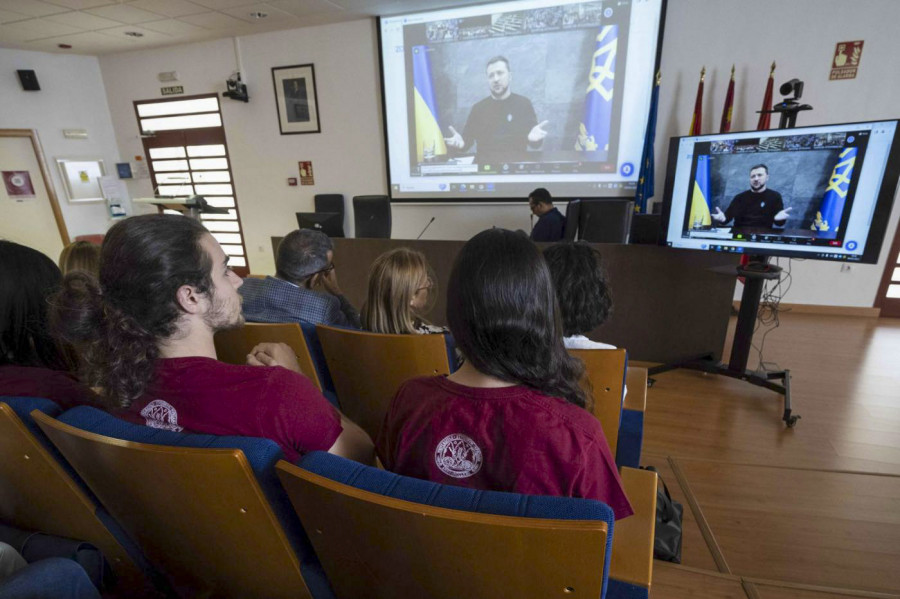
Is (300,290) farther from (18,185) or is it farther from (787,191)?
(18,185)

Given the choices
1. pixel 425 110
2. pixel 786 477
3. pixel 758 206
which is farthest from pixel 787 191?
pixel 425 110

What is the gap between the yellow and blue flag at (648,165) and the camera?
3758 mm

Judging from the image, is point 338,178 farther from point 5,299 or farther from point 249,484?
point 249,484

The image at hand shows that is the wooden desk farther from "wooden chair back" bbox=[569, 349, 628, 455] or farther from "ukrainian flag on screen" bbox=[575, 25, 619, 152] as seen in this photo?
"ukrainian flag on screen" bbox=[575, 25, 619, 152]

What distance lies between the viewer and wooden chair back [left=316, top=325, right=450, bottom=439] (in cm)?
130

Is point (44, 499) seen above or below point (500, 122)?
below

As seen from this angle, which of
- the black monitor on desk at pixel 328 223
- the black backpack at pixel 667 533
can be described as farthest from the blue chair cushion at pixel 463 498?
the black monitor on desk at pixel 328 223

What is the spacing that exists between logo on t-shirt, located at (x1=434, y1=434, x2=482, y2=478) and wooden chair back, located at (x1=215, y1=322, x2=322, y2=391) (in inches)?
34.3

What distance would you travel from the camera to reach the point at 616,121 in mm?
3977

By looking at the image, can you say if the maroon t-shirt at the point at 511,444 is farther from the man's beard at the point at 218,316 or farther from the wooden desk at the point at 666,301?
the wooden desk at the point at 666,301

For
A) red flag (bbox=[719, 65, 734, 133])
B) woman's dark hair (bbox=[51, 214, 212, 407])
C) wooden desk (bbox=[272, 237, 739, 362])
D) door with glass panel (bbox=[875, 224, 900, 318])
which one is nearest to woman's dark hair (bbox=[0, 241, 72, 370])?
woman's dark hair (bbox=[51, 214, 212, 407])

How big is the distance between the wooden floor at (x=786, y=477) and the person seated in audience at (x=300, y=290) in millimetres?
1576

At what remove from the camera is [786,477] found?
181 centimetres

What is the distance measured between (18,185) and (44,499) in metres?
6.52
